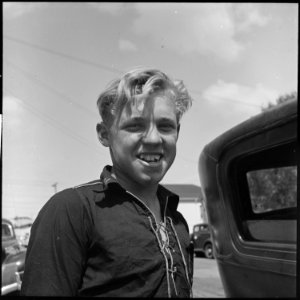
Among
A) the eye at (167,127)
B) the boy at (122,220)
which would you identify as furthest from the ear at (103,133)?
the eye at (167,127)

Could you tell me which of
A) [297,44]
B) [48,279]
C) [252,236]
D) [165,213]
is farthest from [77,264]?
[252,236]

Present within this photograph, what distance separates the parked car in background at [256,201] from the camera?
1.91 meters

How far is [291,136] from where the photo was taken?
1880mm

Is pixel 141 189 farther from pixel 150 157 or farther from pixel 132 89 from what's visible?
pixel 132 89

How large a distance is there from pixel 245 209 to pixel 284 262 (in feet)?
1.68

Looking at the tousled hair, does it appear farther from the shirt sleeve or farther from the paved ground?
the paved ground

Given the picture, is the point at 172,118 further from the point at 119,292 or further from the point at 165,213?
the point at 119,292

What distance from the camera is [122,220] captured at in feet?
2.71

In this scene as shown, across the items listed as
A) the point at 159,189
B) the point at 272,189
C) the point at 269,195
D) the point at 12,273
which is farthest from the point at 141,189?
the point at 12,273

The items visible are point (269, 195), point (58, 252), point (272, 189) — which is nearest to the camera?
point (58, 252)

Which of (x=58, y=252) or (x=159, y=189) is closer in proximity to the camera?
(x=58, y=252)

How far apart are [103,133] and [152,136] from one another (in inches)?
4.2

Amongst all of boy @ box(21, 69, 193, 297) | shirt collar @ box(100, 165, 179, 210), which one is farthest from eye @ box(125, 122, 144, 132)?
shirt collar @ box(100, 165, 179, 210)

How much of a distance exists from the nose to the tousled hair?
2.4 inches
